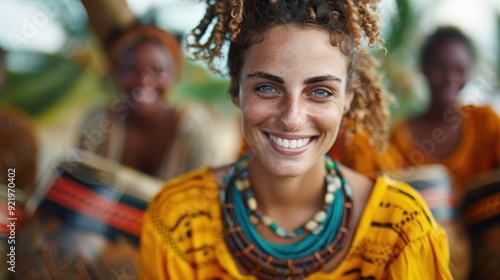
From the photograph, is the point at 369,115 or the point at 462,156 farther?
the point at 462,156

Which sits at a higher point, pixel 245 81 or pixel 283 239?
pixel 245 81

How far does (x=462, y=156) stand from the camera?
3029 millimetres

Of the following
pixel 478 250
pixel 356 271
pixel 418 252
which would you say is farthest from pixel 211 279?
pixel 478 250

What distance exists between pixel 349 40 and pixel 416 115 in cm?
206

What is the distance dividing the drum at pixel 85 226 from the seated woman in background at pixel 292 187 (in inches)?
26.1

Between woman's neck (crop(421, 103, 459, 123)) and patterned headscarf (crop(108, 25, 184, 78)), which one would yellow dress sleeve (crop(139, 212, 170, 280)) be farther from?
woman's neck (crop(421, 103, 459, 123))

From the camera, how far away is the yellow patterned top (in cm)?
165

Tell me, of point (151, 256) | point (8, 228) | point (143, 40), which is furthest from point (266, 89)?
point (143, 40)

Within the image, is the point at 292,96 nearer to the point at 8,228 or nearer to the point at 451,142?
the point at 8,228

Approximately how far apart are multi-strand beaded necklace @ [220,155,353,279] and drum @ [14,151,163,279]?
2.64 feet

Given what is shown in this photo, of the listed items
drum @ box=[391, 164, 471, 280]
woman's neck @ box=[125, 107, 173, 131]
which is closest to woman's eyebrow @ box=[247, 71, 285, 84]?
drum @ box=[391, 164, 471, 280]

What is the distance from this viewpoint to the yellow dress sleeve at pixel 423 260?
5.37 feet

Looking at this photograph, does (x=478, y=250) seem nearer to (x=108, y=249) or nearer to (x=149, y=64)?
(x=108, y=249)

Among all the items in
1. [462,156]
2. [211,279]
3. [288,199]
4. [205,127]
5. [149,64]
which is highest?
[149,64]
